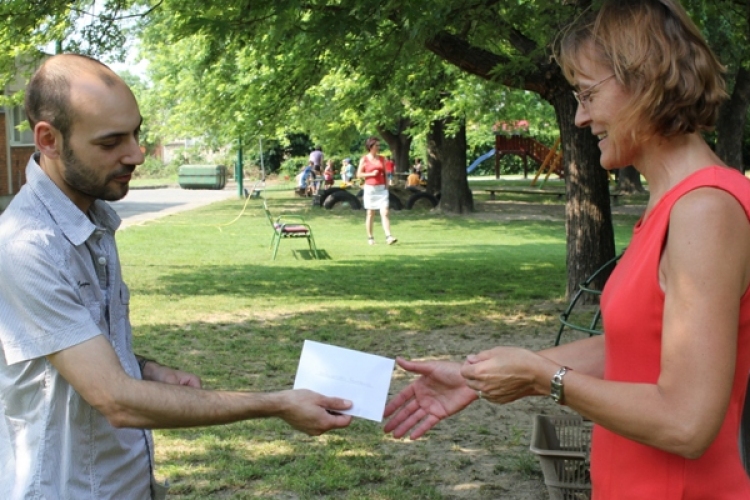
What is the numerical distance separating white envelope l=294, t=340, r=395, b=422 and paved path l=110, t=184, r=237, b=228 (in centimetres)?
2298

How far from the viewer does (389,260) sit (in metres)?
17.8

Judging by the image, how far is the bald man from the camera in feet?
8.11

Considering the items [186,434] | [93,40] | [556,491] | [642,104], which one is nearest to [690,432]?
[642,104]

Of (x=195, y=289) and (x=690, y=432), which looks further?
(x=195, y=289)

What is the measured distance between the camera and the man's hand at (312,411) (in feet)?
9.53

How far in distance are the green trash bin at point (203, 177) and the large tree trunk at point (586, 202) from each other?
38245mm

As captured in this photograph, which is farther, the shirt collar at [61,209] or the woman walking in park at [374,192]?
the woman walking in park at [374,192]

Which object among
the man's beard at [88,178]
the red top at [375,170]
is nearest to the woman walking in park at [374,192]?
the red top at [375,170]

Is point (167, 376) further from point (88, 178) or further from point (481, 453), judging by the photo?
point (481, 453)

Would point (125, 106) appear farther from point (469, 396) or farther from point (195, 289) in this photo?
point (195, 289)

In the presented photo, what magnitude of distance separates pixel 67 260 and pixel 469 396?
1353mm

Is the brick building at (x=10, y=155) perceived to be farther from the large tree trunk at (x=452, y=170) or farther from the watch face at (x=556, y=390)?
the watch face at (x=556, y=390)

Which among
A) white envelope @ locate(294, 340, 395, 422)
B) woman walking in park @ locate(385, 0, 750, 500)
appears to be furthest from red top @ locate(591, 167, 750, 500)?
white envelope @ locate(294, 340, 395, 422)

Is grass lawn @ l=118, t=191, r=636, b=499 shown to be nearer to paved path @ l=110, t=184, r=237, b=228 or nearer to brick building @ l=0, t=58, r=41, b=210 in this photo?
paved path @ l=110, t=184, r=237, b=228
